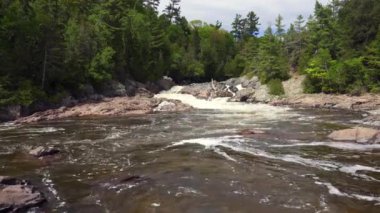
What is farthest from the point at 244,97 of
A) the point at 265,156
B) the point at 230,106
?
the point at 265,156

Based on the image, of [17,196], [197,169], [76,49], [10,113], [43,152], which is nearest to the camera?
[17,196]

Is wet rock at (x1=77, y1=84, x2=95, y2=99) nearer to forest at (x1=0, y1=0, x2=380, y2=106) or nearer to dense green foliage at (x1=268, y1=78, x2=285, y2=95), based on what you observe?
forest at (x1=0, y1=0, x2=380, y2=106)

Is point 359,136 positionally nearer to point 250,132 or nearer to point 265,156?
point 250,132

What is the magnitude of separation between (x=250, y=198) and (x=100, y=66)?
41620 mm

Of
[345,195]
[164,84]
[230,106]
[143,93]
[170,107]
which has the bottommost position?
[345,195]

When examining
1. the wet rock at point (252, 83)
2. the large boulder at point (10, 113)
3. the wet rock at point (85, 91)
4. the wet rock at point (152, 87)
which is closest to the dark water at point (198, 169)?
the large boulder at point (10, 113)

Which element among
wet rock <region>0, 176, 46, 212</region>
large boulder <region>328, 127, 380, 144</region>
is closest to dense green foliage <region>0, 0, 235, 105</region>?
wet rock <region>0, 176, 46, 212</region>

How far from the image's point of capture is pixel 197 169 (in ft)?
60.5

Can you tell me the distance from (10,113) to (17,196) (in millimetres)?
26778

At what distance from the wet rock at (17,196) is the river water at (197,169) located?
62 centimetres

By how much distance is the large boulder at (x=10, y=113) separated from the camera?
36.9 metres

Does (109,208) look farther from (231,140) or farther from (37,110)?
(37,110)

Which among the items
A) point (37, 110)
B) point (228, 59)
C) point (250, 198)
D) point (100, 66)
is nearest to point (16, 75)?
point (37, 110)

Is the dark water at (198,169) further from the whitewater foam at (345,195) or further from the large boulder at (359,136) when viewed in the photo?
the large boulder at (359,136)
